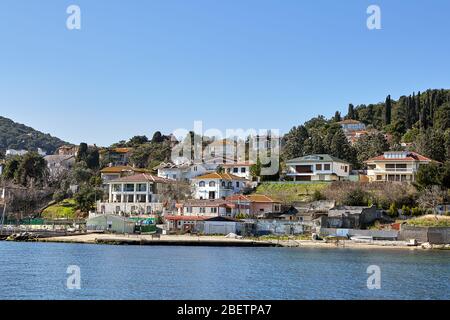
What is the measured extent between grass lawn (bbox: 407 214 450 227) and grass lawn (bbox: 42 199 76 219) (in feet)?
145

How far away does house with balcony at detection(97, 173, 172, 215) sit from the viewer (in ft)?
244

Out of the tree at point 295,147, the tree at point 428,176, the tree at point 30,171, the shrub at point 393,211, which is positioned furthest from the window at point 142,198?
the tree at point 428,176

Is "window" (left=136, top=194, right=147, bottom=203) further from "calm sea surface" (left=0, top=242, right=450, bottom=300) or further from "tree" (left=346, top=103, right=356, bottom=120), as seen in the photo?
"tree" (left=346, top=103, right=356, bottom=120)

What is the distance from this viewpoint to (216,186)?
2840 inches

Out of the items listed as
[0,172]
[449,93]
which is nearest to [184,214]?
[0,172]

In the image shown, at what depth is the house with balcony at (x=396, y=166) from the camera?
6838 centimetres

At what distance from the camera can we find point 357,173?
75.9 metres

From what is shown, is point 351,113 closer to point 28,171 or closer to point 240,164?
point 240,164

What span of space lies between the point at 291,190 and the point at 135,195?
67.8ft

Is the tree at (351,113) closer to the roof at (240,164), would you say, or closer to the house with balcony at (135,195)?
the roof at (240,164)

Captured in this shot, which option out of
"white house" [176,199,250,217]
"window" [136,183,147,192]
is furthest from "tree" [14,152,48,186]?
"white house" [176,199,250,217]

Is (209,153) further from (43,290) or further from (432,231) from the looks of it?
(43,290)

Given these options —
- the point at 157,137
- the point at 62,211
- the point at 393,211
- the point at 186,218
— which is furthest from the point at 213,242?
the point at 157,137
